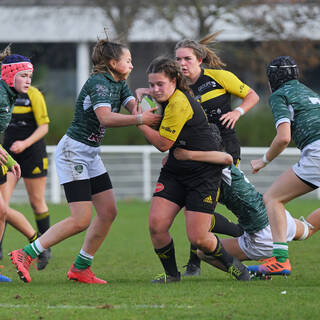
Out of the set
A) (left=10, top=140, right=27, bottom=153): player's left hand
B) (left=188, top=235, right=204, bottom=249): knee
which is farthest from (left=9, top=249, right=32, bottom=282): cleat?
(left=10, top=140, right=27, bottom=153): player's left hand

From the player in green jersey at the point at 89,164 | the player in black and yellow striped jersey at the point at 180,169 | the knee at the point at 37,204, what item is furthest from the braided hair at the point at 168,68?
the knee at the point at 37,204

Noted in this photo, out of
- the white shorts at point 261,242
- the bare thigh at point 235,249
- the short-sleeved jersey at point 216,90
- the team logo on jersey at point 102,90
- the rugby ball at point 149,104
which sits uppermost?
the team logo on jersey at point 102,90

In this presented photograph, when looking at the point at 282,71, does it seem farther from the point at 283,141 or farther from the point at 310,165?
the point at 310,165

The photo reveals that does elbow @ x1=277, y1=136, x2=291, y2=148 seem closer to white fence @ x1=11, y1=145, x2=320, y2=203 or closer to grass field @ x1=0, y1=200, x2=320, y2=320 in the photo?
grass field @ x1=0, y1=200, x2=320, y2=320

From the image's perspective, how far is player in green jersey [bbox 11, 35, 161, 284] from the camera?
22.0 ft

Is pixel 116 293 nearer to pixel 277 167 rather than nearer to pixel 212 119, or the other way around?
pixel 212 119

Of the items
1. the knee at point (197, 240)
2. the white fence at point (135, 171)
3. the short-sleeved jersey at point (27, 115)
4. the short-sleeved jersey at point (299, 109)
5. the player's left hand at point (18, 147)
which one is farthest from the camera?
the white fence at point (135, 171)

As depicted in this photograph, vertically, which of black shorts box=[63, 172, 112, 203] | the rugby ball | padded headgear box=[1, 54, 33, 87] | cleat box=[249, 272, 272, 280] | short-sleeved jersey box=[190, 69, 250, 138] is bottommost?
cleat box=[249, 272, 272, 280]

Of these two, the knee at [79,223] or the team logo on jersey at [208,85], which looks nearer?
the knee at [79,223]

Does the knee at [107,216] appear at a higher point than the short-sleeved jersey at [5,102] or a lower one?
lower

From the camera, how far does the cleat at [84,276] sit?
6.97 metres

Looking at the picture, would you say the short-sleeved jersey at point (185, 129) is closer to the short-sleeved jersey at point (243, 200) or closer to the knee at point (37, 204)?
the short-sleeved jersey at point (243, 200)

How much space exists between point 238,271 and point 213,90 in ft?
6.10

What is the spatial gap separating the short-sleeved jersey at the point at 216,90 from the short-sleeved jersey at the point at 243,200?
74cm
